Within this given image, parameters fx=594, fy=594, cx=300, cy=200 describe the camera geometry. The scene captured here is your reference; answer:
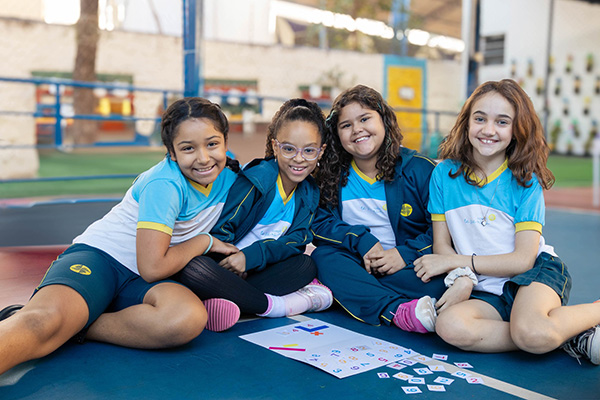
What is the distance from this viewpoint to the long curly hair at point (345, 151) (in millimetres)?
2004

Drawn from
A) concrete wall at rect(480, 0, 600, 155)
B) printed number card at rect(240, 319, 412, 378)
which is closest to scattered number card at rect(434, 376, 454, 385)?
printed number card at rect(240, 319, 412, 378)

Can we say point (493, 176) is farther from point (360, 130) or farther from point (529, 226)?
point (360, 130)

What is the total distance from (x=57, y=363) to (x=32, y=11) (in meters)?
7.37

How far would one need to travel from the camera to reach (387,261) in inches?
76.8

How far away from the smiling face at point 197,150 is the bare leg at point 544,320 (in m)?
0.93

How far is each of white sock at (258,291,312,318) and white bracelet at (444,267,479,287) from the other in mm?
472

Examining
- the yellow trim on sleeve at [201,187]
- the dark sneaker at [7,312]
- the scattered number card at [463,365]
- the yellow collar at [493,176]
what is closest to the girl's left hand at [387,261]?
the yellow collar at [493,176]

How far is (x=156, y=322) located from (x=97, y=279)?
0.20m

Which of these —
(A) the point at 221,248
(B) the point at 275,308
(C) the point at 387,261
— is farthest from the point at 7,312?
(C) the point at 387,261

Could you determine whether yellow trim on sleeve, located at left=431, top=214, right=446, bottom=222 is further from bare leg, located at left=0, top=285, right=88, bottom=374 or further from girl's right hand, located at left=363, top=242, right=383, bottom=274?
bare leg, located at left=0, top=285, right=88, bottom=374

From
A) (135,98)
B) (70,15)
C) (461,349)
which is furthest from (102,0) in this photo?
(461,349)

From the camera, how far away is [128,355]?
1.56 metres

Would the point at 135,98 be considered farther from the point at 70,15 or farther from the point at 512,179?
the point at 512,179

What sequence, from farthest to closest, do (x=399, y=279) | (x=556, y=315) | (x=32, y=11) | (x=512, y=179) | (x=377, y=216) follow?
(x=32, y=11), (x=377, y=216), (x=399, y=279), (x=512, y=179), (x=556, y=315)
